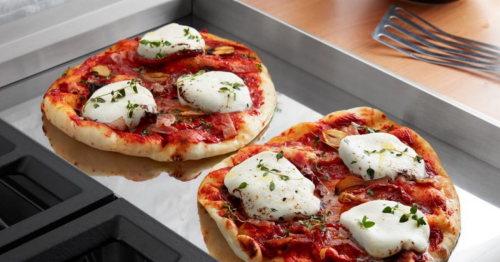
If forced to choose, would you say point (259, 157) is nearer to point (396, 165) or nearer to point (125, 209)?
point (396, 165)

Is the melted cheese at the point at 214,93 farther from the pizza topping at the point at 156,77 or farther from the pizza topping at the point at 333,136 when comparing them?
the pizza topping at the point at 333,136

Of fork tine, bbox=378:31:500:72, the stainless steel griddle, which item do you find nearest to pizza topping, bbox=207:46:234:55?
the stainless steel griddle

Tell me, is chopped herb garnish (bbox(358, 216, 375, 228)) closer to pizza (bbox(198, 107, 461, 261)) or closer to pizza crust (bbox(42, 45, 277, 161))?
pizza (bbox(198, 107, 461, 261))

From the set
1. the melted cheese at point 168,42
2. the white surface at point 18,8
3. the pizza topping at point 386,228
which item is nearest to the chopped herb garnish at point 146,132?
the melted cheese at point 168,42

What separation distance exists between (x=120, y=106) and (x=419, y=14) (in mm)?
1347

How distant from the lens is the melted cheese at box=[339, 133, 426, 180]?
1711 mm

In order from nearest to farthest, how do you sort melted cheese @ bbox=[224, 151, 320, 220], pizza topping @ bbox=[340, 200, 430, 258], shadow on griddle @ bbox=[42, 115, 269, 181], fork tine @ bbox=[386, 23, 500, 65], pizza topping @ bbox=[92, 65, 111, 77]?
pizza topping @ bbox=[340, 200, 430, 258] → melted cheese @ bbox=[224, 151, 320, 220] → shadow on griddle @ bbox=[42, 115, 269, 181] → pizza topping @ bbox=[92, 65, 111, 77] → fork tine @ bbox=[386, 23, 500, 65]

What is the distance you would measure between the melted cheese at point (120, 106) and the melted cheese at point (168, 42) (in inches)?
9.1

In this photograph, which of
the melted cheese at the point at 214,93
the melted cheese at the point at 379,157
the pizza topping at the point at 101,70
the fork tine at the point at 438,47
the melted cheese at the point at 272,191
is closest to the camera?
the melted cheese at the point at 272,191

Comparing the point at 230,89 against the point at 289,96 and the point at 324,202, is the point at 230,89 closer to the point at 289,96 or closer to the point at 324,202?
the point at 289,96

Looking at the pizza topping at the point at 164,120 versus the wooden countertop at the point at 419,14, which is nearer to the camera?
the pizza topping at the point at 164,120

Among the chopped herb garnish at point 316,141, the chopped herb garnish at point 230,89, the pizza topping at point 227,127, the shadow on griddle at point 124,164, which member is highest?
the chopped herb garnish at point 230,89

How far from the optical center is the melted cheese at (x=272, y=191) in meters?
1.56

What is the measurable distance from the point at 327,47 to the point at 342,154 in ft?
1.70
